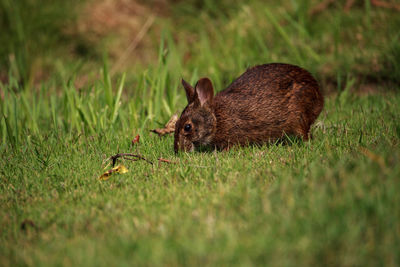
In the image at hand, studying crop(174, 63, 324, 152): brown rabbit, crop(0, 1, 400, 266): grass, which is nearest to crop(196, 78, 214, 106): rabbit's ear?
crop(174, 63, 324, 152): brown rabbit

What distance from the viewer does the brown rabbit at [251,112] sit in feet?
12.0

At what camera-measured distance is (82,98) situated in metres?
4.46

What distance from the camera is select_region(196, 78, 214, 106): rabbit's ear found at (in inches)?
143

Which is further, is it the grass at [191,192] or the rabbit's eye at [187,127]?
the rabbit's eye at [187,127]

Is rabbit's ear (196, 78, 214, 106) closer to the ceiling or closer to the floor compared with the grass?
closer to the ceiling

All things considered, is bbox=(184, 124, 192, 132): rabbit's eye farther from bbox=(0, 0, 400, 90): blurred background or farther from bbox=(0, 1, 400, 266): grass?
bbox=(0, 0, 400, 90): blurred background

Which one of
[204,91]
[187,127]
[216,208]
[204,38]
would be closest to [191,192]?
[216,208]

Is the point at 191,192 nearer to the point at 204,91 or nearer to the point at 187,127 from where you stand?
the point at 187,127

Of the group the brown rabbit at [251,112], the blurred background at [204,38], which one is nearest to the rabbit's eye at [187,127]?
the brown rabbit at [251,112]

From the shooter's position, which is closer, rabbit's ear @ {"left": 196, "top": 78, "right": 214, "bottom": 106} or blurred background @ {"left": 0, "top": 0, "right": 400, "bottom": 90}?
rabbit's ear @ {"left": 196, "top": 78, "right": 214, "bottom": 106}

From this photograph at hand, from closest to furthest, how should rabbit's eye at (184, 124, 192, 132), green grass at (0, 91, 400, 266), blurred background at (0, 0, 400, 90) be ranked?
green grass at (0, 91, 400, 266)
rabbit's eye at (184, 124, 192, 132)
blurred background at (0, 0, 400, 90)

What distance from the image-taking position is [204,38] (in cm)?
585

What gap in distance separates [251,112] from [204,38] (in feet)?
8.24

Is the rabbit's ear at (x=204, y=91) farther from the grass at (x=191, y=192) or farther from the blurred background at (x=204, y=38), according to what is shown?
the blurred background at (x=204, y=38)
